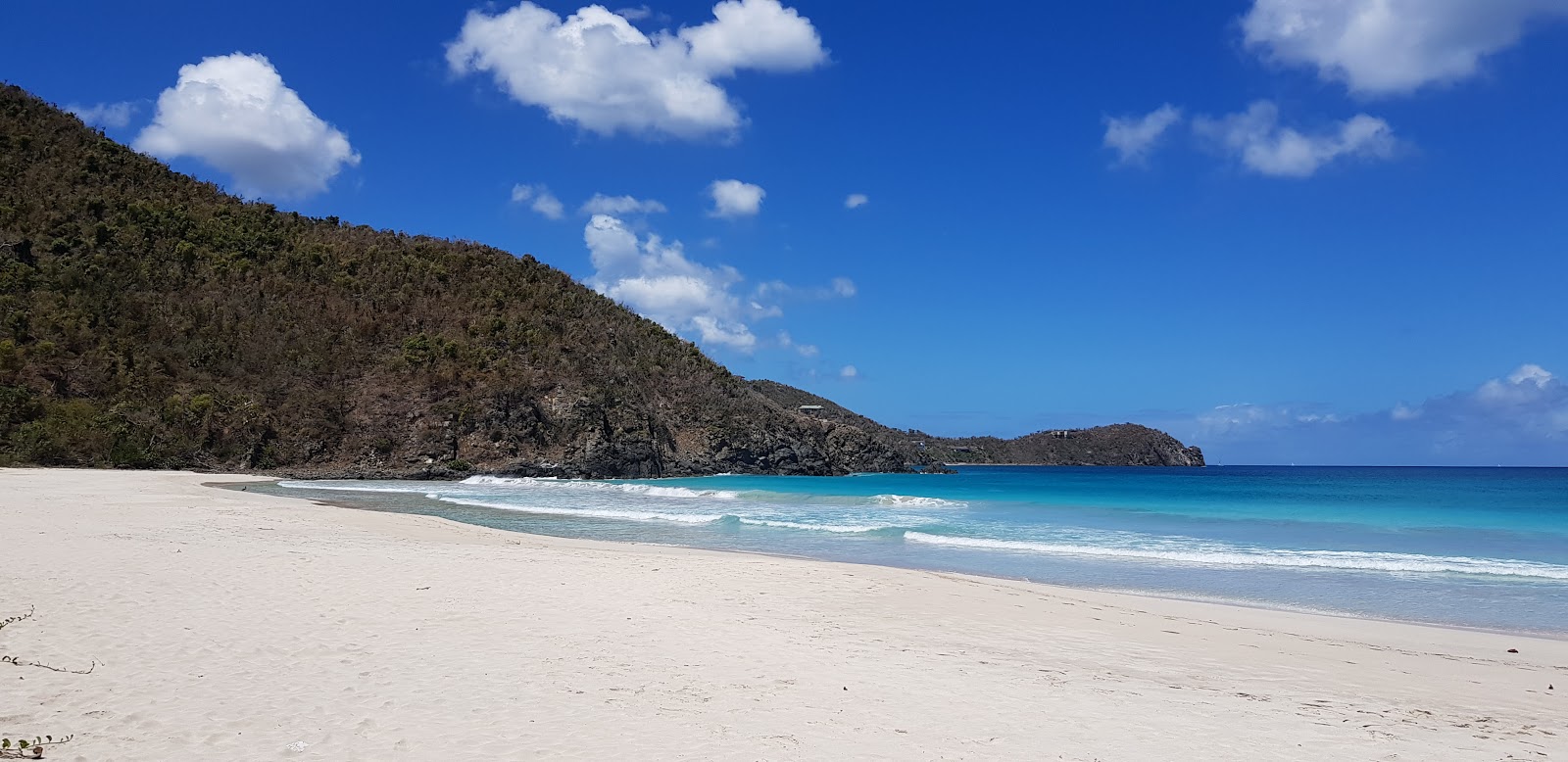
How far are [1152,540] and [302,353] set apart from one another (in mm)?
46462

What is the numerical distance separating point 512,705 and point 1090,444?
160 metres

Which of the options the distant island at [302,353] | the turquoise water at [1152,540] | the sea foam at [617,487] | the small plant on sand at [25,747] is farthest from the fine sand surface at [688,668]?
the distant island at [302,353]

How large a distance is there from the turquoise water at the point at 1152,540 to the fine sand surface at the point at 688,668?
238 cm

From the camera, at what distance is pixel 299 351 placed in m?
49.1

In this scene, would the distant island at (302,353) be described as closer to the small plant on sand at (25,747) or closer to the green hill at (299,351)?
the green hill at (299,351)

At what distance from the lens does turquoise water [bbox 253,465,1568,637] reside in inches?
513

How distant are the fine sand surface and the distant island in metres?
34.4

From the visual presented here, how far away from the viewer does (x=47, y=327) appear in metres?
41.2

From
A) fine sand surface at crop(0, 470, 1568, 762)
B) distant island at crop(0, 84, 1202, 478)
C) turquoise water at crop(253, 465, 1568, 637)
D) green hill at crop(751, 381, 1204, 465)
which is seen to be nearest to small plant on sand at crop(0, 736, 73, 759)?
fine sand surface at crop(0, 470, 1568, 762)

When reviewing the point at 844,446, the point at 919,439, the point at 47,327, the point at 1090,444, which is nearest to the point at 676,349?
the point at 844,446

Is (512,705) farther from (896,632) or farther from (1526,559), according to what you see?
(1526,559)

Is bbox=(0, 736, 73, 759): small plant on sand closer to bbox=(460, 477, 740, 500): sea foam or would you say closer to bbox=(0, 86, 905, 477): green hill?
bbox=(460, 477, 740, 500): sea foam

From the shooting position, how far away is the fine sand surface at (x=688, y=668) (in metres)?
4.89

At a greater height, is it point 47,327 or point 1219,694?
point 47,327
